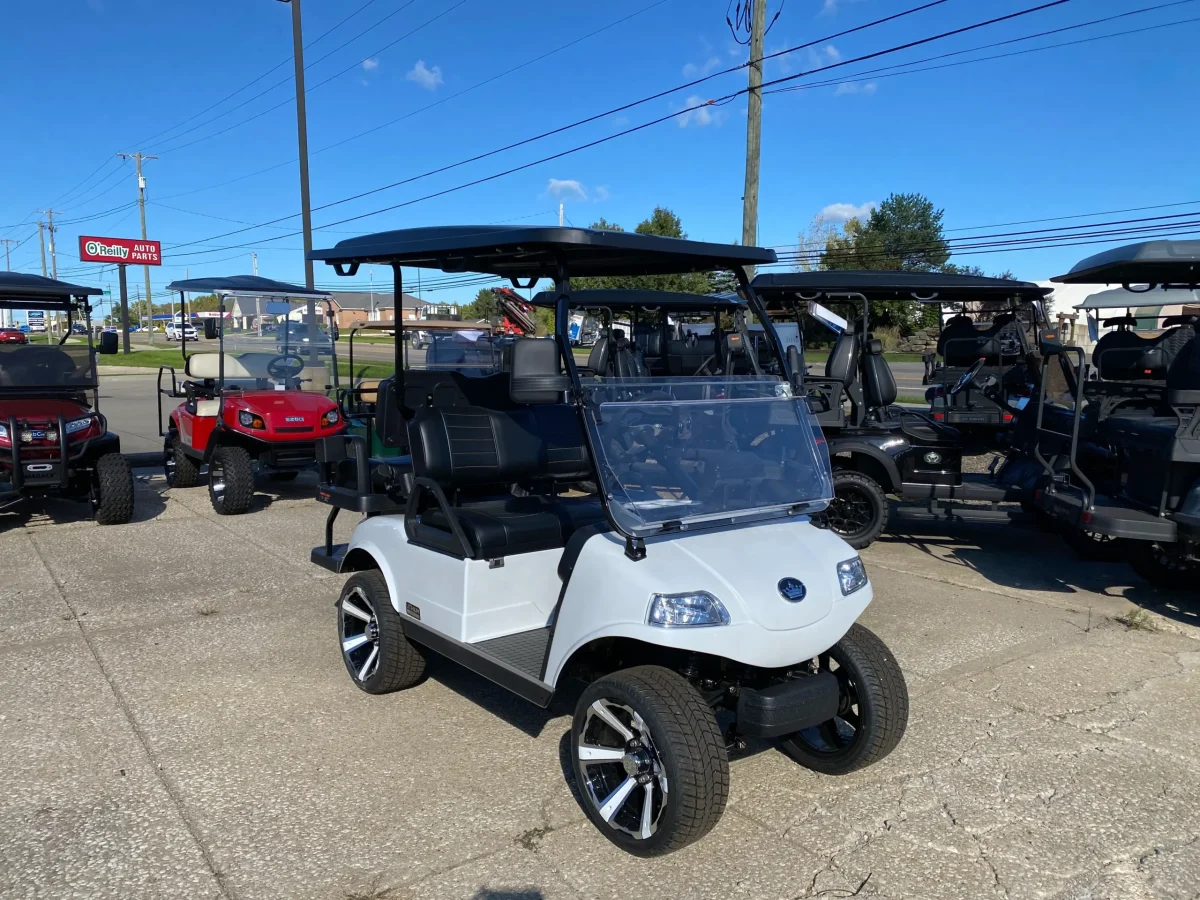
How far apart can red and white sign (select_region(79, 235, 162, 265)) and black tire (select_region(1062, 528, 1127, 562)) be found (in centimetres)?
4857

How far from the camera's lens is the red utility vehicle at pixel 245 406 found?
8555mm

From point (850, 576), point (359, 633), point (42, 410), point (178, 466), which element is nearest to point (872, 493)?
point (850, 576)

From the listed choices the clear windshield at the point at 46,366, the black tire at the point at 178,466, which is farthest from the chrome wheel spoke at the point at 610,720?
Answer: the black tire at the point at 178,466

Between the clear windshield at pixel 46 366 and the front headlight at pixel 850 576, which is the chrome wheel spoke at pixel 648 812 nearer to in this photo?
the front headlight at pixel 850 576

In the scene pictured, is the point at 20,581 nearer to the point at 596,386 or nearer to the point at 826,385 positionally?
the point at 596,386

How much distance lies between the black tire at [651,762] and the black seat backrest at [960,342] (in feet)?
20.1

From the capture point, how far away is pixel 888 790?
11.5 feet

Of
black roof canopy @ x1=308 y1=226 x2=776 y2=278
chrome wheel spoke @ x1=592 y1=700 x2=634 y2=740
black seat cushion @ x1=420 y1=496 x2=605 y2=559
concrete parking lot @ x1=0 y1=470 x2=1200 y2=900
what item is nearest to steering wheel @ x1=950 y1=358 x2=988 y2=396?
concrete parking lot @ x1=0 y1=470 x2=1200 y2=900

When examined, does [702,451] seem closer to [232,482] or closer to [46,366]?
[232,482]

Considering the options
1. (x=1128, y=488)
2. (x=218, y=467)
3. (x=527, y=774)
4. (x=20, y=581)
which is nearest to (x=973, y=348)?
(x=1128, y=488)

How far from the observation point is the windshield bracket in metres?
3.08

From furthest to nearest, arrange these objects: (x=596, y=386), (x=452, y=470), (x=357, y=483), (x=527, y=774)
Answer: (x=357, y=483), (x=452, y=470), (x=527, y=774), (x=596, y=386)

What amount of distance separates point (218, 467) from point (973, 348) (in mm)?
7096

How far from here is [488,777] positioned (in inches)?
141
